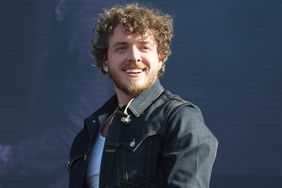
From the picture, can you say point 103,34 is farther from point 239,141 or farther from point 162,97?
point 239,141

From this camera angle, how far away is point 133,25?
118 centimetres

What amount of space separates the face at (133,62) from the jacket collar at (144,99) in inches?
0.6

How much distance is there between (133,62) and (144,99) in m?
0.08

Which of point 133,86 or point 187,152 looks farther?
point 133,86

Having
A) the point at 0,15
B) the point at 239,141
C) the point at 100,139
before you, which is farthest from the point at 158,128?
the point at 0,15

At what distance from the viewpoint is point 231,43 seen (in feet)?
8.49

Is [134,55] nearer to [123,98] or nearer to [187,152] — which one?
[123,98]

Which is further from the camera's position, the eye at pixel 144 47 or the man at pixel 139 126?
the eye at pixel 144 47

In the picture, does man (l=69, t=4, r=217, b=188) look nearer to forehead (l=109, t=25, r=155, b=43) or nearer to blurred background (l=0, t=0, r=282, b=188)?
forehead (l=109, t=25, r=155, b=43)

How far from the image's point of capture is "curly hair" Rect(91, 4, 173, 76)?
1.20m

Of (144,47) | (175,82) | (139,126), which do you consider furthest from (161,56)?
(175,82)

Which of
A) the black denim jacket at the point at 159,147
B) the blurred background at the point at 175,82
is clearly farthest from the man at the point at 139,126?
the blurred background at the point at 175,82

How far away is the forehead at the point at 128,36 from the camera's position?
1.18 meters

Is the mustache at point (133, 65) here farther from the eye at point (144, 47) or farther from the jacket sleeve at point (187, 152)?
the jacket sleeve at point (187, 152)
